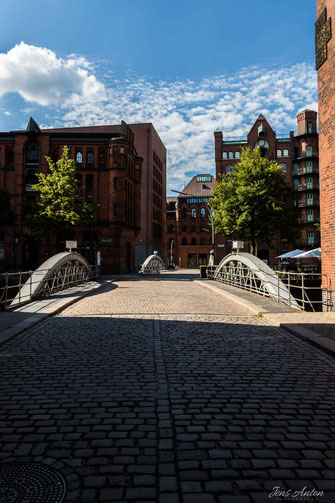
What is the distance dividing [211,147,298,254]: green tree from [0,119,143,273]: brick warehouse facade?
1459 cm

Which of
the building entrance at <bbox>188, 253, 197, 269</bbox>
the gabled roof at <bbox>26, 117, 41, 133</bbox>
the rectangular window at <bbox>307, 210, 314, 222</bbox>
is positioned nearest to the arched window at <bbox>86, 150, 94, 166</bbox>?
the gabled roof at <bbox>26, 117, 41, 133</bbox>

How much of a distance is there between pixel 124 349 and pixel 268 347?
2.57 metres

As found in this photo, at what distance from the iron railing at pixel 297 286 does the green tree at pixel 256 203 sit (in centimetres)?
467

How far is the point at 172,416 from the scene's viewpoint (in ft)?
12.3

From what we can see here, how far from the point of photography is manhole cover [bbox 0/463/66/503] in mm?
2426

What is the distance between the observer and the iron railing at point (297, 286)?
1189 cm

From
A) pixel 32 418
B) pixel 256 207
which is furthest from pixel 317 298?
pixel 32 418

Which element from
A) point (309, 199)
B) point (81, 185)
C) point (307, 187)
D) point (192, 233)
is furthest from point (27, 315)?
point (192, 233)

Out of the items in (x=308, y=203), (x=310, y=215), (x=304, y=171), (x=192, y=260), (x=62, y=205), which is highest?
(x=304, y=171)

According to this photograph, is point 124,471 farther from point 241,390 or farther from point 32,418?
point 241,390

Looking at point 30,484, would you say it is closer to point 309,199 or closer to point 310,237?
point 310,237

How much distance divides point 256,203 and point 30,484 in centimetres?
2682

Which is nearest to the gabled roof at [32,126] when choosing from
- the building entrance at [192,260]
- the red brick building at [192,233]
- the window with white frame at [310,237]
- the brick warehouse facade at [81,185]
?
the brick warehouse facade at [81,185]

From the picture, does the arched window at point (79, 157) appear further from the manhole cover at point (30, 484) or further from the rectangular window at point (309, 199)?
the manhole cover at point (30, 484)
